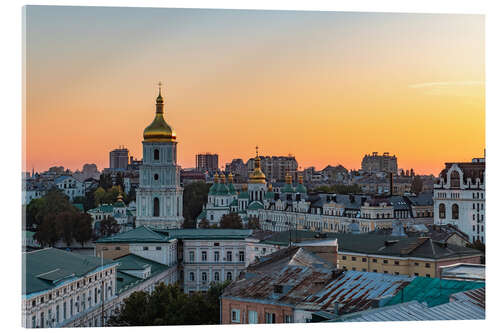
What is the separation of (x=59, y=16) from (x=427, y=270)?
33.0 feet

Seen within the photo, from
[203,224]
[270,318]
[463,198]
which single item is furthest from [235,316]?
[203,224]

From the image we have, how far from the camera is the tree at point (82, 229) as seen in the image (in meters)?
34.3

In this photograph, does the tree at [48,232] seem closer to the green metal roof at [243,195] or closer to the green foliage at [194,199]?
the green foliage at [194,199]

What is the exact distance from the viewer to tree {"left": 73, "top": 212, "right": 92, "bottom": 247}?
3432cm

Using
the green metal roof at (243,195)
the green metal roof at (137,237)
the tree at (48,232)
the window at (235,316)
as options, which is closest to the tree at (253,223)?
the green metal roof at (243,195)

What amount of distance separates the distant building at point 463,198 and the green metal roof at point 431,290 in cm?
285

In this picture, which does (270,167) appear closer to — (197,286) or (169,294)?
(197,286)

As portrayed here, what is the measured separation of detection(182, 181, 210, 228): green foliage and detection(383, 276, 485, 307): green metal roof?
108 feet

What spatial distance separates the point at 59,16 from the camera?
12.5 m

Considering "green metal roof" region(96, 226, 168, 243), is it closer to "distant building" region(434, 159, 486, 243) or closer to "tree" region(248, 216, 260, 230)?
"distant building" region(434, 159, 486, 243)

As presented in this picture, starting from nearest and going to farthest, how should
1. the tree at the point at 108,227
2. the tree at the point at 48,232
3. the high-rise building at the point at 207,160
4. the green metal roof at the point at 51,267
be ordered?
the green metal roof at the point at 51,267 < the high-rise building at the point at 207,160 < the tree at the point at 48,232 < the tree at the point at 108,227

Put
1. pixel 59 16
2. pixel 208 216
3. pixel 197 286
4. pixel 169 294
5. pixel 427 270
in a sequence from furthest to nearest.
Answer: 1. pixel 208 216
2. pixel 197 286
3. pixel 427 270
4. pixel 169 294
5. pixel 59 16

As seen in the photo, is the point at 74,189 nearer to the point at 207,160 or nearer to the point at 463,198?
the point at 207,160
